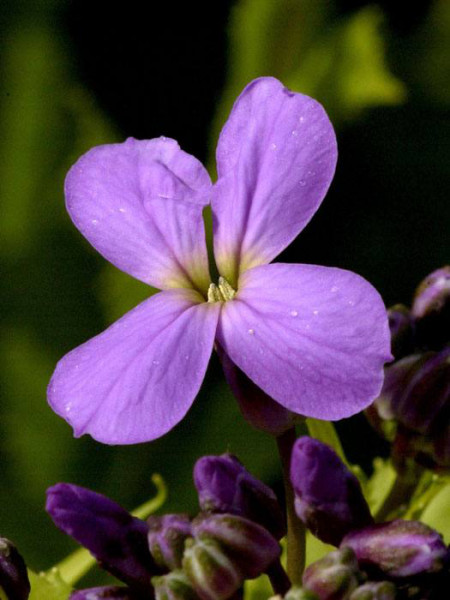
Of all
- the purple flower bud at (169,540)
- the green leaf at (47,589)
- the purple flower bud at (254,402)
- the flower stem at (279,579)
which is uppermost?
the purple flower bud at (254,402)

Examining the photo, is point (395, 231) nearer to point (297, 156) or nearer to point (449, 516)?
point (449, 516)

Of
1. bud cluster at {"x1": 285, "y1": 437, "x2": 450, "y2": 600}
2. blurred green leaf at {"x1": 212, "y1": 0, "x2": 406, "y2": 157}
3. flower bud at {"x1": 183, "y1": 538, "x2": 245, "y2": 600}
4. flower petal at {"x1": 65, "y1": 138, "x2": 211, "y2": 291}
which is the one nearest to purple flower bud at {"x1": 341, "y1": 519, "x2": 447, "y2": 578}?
bud cluster at {"x1": 285, "y1": 437, "x2": 450, "y2": 600}

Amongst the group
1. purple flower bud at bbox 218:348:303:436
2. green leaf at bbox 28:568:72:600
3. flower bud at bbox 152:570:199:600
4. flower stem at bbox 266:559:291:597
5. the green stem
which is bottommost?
the green stem

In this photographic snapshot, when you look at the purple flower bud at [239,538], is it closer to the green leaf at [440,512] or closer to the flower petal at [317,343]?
the flower petal at [317,343]

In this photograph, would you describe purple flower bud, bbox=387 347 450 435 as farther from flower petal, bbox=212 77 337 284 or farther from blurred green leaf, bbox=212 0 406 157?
blurred green leaf, bbox=212 0 406 157

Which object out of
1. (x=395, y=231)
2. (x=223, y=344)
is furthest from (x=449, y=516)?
(x=395, y=231)

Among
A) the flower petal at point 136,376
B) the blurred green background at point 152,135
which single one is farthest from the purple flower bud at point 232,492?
the blurred green background at point 152,135

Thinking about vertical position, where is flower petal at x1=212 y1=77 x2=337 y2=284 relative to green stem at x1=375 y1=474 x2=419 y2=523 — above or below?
above

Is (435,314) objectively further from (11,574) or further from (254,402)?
(11,574)
